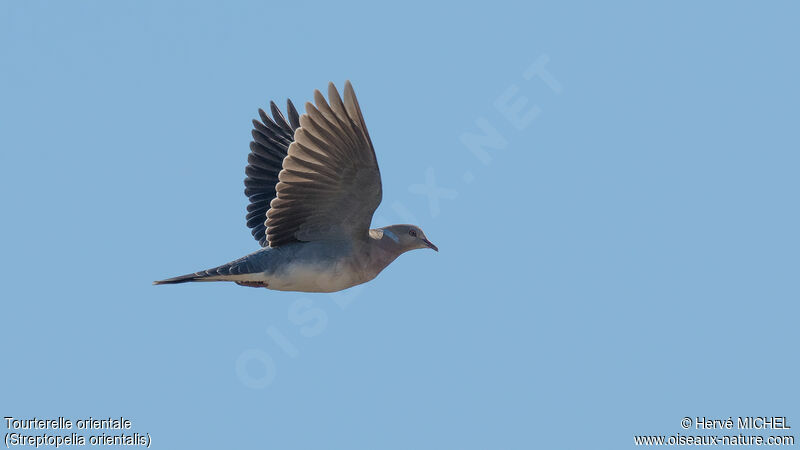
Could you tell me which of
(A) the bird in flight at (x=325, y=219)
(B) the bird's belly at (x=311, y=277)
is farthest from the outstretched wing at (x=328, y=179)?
(B) the bird's belly at (x=311, y=277)

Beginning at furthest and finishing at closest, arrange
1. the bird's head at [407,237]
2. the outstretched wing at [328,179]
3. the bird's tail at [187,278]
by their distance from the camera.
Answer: the bird's head at [407,237] → the bird's tail at [187,278] → the outstretched wing at [328,179]

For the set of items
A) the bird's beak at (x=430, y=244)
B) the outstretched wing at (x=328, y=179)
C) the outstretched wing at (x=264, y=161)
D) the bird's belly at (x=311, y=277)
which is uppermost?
the outstretched wing at (x=264, y=161)

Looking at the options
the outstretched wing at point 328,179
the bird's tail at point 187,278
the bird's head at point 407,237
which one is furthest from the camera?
the bird's head at point 407,237

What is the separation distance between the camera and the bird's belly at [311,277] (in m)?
10.1

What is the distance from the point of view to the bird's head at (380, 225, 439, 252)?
A: 1076cm

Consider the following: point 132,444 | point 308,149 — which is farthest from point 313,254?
point 132,444

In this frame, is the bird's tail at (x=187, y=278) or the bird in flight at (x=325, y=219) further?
the bird's tail at (x=187, y=278)

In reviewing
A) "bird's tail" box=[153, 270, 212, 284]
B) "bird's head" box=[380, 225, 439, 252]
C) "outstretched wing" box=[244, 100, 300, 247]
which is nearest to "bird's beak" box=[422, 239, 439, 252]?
"bird's head" box=[380, 225, 439, 252]

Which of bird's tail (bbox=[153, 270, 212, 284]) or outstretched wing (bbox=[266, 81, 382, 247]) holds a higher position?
outstretched wing (bbox=[266, 81, 382, 247])

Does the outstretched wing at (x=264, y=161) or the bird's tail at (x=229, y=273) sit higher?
the outstretched wing at (x=264, y=161)

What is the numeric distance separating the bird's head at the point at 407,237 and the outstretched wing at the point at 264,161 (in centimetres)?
129

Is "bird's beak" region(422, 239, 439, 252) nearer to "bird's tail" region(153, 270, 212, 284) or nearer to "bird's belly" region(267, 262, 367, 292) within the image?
"bird's belly" region(267, 262, 367, 292)

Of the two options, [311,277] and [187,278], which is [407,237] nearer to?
[311,277]

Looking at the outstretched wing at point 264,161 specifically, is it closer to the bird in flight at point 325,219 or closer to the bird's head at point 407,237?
the bird in flight at point 325,219
